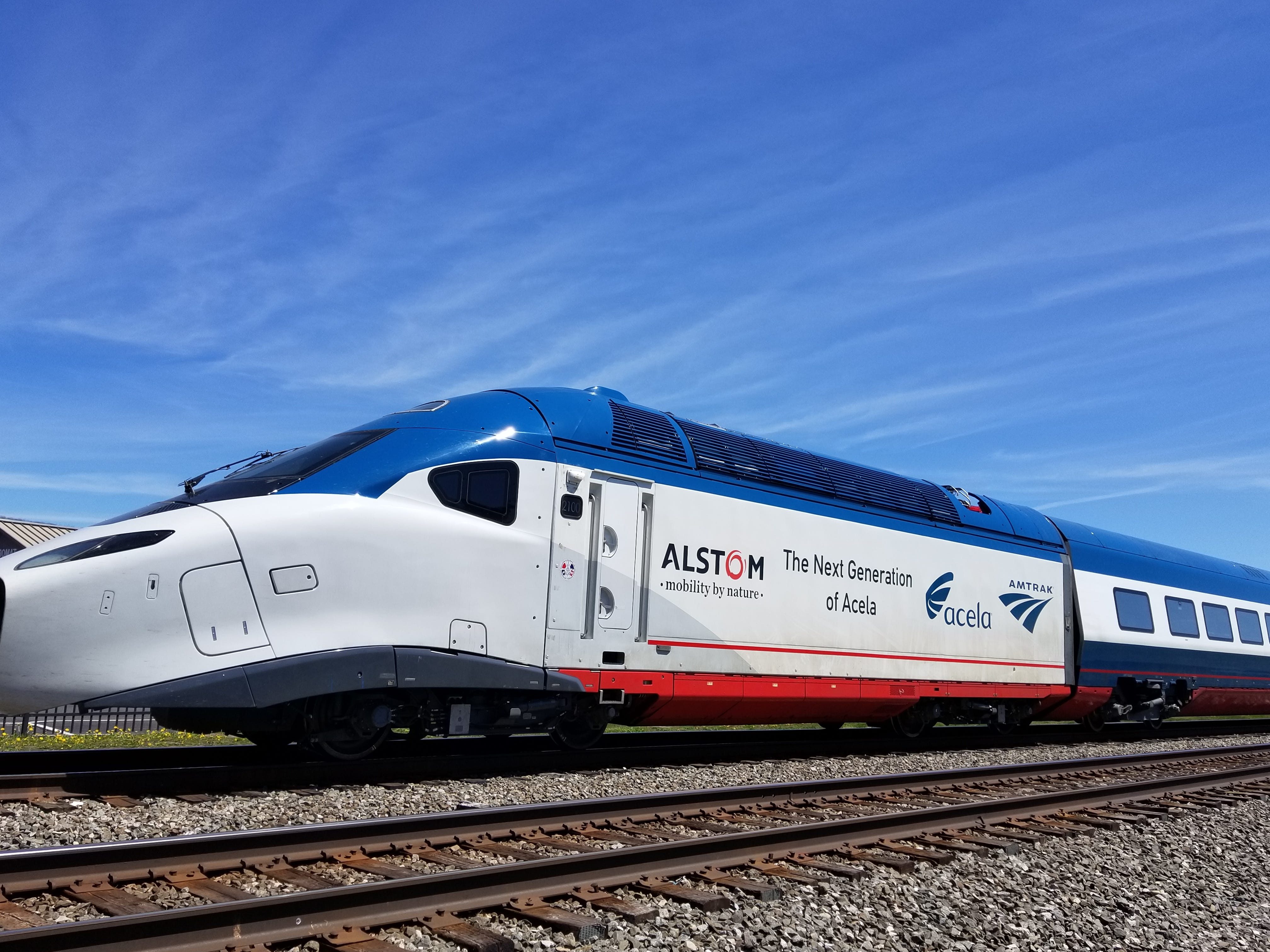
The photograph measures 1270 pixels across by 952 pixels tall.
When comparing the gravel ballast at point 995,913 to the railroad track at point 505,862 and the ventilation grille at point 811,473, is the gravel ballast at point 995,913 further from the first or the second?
the ventilation grille at point 811,473

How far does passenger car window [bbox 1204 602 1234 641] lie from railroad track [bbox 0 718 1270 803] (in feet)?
23.6

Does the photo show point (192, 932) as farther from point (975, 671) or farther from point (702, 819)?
point (975, 671)

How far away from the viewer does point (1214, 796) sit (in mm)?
10008

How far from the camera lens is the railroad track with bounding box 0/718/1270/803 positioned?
7156 mm

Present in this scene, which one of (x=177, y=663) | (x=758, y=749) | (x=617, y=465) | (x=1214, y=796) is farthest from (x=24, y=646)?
(x=1214, y=796)

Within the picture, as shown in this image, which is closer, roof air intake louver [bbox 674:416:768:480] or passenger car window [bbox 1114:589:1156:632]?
roof air intake louver [bbox 674:416:768:480]

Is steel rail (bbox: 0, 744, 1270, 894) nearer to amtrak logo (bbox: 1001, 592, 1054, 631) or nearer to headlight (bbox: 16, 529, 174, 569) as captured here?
headlight (bbox: 16, 529, 174, 569)

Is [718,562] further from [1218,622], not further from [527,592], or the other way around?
[1218,622]

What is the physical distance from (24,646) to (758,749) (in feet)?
25.3

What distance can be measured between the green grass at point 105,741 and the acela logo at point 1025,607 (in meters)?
11.0

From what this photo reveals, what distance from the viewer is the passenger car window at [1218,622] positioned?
755 inches

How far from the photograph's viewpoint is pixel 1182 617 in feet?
60.8

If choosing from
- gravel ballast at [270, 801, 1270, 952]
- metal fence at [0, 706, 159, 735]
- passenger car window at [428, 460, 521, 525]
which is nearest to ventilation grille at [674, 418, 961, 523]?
passenger car window at [428, 460, 521, 525]

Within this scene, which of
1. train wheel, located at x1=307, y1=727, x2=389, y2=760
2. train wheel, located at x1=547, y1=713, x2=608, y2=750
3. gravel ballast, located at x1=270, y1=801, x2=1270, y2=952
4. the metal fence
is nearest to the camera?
gravel ballast, located at x1=270, y1=801, x2=1270, y2=952
